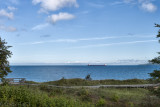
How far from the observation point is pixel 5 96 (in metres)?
10.8

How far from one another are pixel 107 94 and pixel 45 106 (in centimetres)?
1308

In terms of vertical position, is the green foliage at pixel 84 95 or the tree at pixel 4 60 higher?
the tree at pixel 4 60

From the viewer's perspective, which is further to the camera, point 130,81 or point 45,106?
point 130,81

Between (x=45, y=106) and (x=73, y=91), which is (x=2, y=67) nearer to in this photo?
(x=73, y=91)

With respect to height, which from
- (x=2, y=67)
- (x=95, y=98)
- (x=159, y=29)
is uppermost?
(x=159, y=29)

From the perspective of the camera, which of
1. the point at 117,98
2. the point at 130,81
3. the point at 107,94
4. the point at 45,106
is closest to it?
the point at 45,106

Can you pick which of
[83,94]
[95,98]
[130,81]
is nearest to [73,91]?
[83,94]

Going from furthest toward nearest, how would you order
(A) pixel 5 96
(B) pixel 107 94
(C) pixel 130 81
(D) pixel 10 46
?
(C) pixel 130 81 → (B) pixel 107 94 → (D) pixel 10 46 → (A) pixel 5 96

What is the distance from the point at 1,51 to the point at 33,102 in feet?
38.1

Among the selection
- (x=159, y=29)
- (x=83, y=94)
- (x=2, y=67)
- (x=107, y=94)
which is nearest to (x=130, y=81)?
(x=107, y=94)

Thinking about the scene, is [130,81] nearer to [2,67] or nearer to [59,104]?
[2,67]

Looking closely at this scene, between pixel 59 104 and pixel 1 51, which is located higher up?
pixel 1 51

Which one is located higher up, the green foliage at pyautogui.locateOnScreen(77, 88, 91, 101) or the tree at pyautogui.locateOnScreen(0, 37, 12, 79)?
the tree at pyautogui.locateOnScreen(0, 37, 12, 79)

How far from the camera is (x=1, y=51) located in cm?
1981
